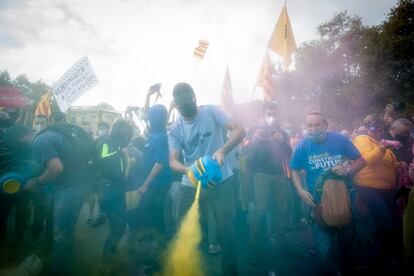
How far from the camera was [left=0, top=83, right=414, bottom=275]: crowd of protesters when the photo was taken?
341 cm

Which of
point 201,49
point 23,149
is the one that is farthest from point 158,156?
point 201,49

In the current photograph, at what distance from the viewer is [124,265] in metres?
4.36

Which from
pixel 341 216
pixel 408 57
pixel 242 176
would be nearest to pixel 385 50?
pixel 408 57

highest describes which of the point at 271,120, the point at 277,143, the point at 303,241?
the point at 271,120

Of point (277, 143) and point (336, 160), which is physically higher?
point (277, 143)

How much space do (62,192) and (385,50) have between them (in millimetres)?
32533

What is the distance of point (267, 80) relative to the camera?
31.7ft

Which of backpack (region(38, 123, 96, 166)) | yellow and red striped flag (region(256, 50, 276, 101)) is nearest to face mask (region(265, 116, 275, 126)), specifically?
backpack (region(38, 123, 96, 166))

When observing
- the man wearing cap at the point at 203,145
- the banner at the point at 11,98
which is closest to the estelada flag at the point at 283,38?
the man wearing cap at the point at 203,145

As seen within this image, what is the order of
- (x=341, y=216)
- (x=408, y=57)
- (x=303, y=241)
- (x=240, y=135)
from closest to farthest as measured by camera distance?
(x=341, y=216)
(x=240, y=135)
(x=303, y=241)
(x=408, y=57)

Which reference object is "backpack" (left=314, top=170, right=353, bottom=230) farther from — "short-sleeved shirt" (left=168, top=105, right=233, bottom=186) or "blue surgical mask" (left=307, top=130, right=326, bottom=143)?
"short-sleeved shirt" (left=168, top=105, right=233, bottom=186)

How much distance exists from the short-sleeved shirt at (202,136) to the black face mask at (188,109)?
0.32 ft

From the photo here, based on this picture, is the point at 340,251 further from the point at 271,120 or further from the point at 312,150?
the point at 271,120

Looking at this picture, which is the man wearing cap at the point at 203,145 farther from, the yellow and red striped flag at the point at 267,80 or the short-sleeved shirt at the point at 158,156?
the yellow and red striped flag at the point at 267,80
